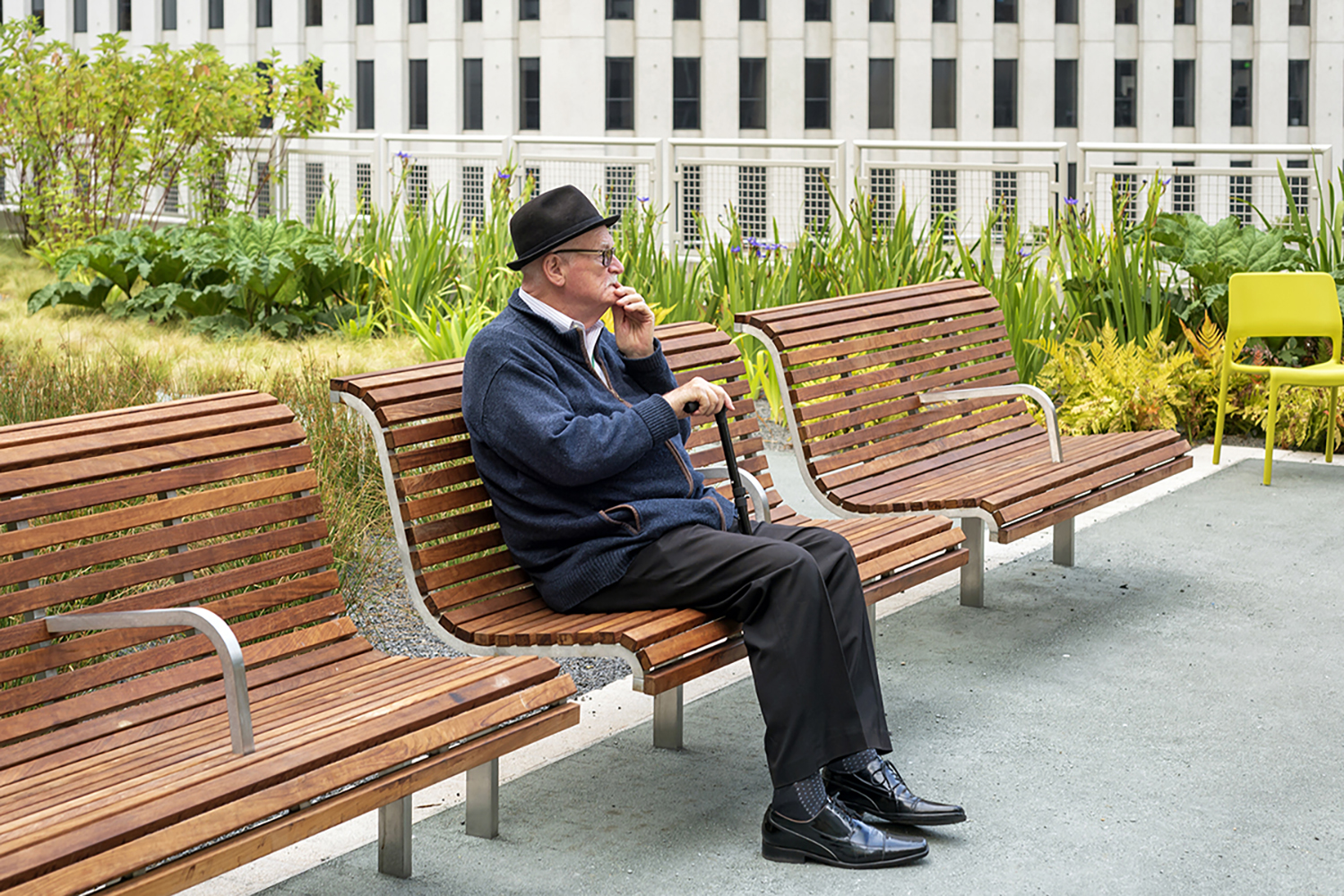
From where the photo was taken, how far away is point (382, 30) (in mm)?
46188

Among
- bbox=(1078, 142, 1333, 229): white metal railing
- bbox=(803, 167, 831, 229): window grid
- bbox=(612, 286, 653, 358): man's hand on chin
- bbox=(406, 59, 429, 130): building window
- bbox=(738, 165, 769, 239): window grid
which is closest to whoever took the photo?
bbox=(612, 286, 653, 358): man's hand on chin

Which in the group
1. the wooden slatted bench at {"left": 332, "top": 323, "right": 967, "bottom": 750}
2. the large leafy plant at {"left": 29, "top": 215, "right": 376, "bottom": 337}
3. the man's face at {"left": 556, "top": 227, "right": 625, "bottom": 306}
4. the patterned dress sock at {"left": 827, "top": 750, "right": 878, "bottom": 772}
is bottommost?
the patterned dress sock at {"left": 827, "top": 750, "right": 878, "bottom": 772}

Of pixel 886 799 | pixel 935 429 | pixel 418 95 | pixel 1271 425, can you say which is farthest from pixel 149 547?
pixel 418 95

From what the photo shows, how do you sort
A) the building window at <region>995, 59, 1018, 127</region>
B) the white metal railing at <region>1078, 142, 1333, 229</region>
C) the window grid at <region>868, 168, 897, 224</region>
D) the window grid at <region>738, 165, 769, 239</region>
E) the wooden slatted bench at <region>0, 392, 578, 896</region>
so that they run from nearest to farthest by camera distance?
1. the wooden slatted bench at <region>0, 392, 578, 896</region>
2. the white metal railing at <region>1078, 142, 1333, 229</region>
3. the window grid at <region>868, 168, 897, 224</region>
4. the window grid at <region>738, 165, 769, 239</region>
5. the building window at <region>995, 59, 1018, 127</region>

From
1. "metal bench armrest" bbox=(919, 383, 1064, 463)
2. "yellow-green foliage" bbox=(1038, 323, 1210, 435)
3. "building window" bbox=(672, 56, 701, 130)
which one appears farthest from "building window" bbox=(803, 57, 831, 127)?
"metal bench armrest" bbox=(919, 383, 1064, 463)

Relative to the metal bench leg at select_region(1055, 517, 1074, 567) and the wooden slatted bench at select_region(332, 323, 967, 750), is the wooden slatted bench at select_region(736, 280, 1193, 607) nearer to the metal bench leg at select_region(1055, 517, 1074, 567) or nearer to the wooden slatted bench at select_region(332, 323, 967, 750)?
the metal bench leg at select_region(1055, 517, 1074, 567)

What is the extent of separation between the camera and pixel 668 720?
4477mm

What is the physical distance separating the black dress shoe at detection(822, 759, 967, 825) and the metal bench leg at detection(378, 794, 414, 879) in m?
1.02

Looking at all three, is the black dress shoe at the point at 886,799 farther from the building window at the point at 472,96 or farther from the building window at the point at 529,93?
the building window at the point at 472,96

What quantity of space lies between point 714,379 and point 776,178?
9026 mm

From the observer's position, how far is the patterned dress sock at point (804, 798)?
3697mm

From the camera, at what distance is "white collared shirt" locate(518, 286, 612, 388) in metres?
4.14

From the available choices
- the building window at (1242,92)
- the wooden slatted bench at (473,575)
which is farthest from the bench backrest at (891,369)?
the building window at (1242,92)

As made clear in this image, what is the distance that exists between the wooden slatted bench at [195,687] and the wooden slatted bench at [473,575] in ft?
0.82
